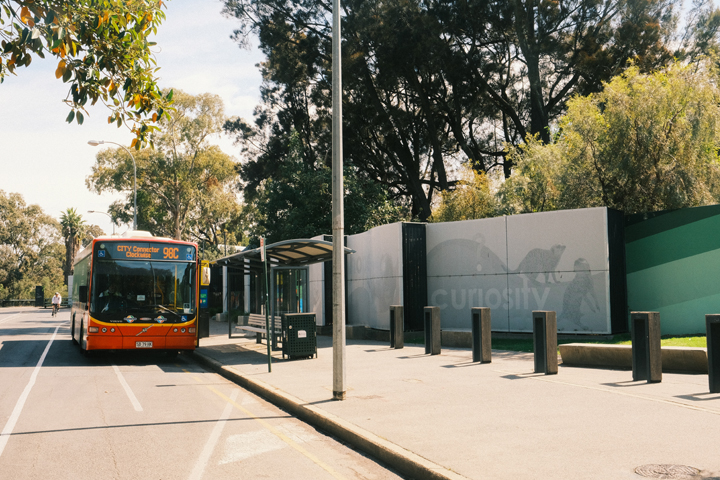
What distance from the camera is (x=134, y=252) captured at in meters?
15.3

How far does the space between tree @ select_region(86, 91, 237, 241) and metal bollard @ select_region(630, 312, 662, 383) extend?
3946cm

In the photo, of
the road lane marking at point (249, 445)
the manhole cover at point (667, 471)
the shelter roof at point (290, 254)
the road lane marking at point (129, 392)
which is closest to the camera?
the manhole cover at point (667, 471)

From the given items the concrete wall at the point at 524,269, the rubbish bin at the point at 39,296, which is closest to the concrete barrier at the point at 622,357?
the concrete wall at the point at 524,269

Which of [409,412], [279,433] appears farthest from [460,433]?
[279,433]

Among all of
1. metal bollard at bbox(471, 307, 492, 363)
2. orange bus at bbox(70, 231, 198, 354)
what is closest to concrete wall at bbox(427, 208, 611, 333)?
metal bollard at bbox(471, 307, 492, 363)

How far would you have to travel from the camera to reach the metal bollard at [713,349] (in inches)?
316

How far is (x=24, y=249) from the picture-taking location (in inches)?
3233

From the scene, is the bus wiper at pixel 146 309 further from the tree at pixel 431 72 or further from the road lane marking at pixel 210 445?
the tree at pixel 431 72

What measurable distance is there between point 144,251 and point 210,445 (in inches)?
375

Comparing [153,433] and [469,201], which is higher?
[469,201]

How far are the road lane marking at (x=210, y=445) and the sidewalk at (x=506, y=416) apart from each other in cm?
92

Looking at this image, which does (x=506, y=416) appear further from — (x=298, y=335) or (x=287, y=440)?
(x=298, y=335)

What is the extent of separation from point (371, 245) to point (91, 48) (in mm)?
15098

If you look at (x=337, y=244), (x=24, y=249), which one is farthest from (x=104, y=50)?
(x=24, y=249)
